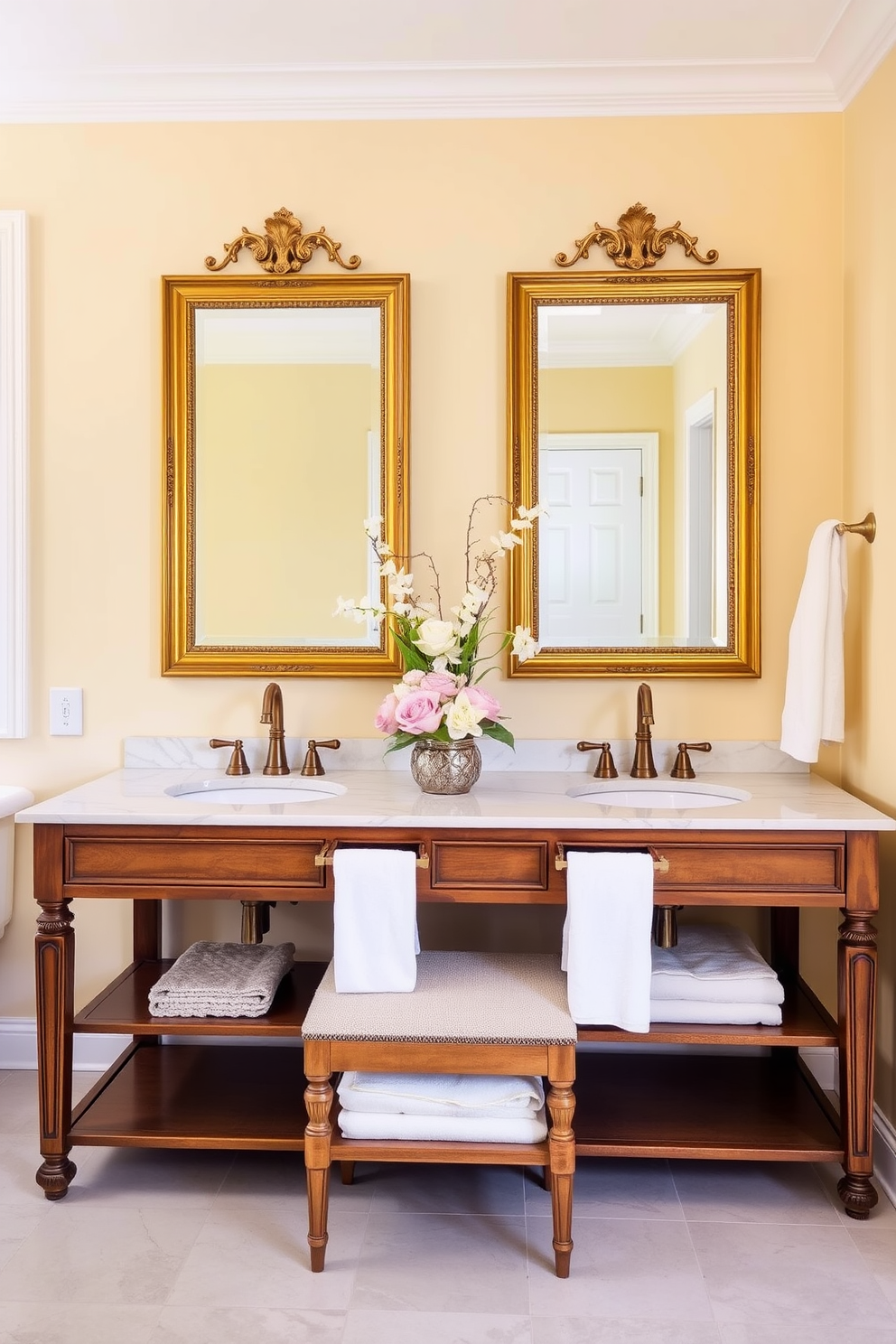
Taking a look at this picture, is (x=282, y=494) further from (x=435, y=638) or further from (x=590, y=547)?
(x=590, y=547)

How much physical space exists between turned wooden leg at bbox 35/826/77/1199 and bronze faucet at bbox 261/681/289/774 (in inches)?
21.0

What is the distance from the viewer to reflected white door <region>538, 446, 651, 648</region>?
7.65 ft

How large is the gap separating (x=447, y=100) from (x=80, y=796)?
176cm

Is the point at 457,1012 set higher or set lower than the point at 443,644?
lower

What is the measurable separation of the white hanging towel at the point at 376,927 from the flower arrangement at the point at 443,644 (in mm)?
310

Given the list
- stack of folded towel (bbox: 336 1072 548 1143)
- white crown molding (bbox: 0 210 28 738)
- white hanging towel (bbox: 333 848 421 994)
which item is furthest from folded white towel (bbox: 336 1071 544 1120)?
white crown molding (bbox: 0 210 28 738)

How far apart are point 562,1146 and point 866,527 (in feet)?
4.48

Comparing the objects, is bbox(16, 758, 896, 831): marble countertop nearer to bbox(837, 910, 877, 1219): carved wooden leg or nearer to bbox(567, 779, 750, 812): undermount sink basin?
bbox(567, 779, 750, 812): undermount sink basin

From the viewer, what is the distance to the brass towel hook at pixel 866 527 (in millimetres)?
2123

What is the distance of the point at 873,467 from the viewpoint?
2.15 m

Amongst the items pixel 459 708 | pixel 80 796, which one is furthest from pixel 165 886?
pixel 459 708

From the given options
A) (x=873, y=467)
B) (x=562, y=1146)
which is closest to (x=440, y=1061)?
(x=562, y=1146)

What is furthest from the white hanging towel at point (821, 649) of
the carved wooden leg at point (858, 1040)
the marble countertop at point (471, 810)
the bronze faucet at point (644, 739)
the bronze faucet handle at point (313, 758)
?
the bronze faucet handle at point (313, 758)

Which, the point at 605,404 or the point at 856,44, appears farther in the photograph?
the point at 605,404
